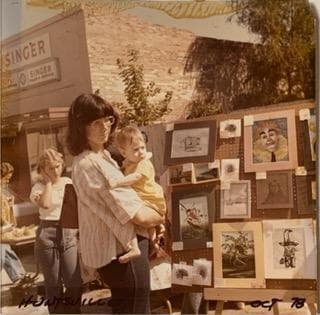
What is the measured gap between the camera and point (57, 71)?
134cm

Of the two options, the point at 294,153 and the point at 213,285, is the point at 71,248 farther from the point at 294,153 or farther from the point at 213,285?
the point at 294,153

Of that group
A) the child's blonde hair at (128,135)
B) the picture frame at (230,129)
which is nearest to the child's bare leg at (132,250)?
the child's blonde hair at (128,135)

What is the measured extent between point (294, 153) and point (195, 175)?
0.83 ft

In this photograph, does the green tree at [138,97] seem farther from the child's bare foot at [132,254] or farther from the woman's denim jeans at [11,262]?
the woman's denim jeans at [11,262]

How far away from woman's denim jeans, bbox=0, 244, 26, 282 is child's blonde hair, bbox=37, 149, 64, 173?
222 millimetres

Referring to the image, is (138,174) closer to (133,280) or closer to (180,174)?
(180,174)

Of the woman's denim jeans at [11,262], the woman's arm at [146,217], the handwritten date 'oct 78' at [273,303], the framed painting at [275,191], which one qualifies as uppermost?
the framed painting at [275,191]

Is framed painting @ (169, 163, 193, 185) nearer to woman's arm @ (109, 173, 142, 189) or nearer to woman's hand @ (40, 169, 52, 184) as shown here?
woman's arm @ (109, 173, 142, 189)

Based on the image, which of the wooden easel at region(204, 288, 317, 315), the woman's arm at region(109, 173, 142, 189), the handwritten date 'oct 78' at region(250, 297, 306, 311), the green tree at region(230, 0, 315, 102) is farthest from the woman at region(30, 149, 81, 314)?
the green tree at region(230, 0, 315, 102)

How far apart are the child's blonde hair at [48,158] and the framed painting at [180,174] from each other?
29cm

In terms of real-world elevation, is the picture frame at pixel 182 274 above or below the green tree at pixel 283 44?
below

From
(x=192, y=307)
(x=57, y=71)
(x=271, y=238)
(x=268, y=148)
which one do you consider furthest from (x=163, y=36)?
(x=192, y=307)

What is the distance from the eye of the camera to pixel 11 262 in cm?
135

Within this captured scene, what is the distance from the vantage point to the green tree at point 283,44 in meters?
1.29
